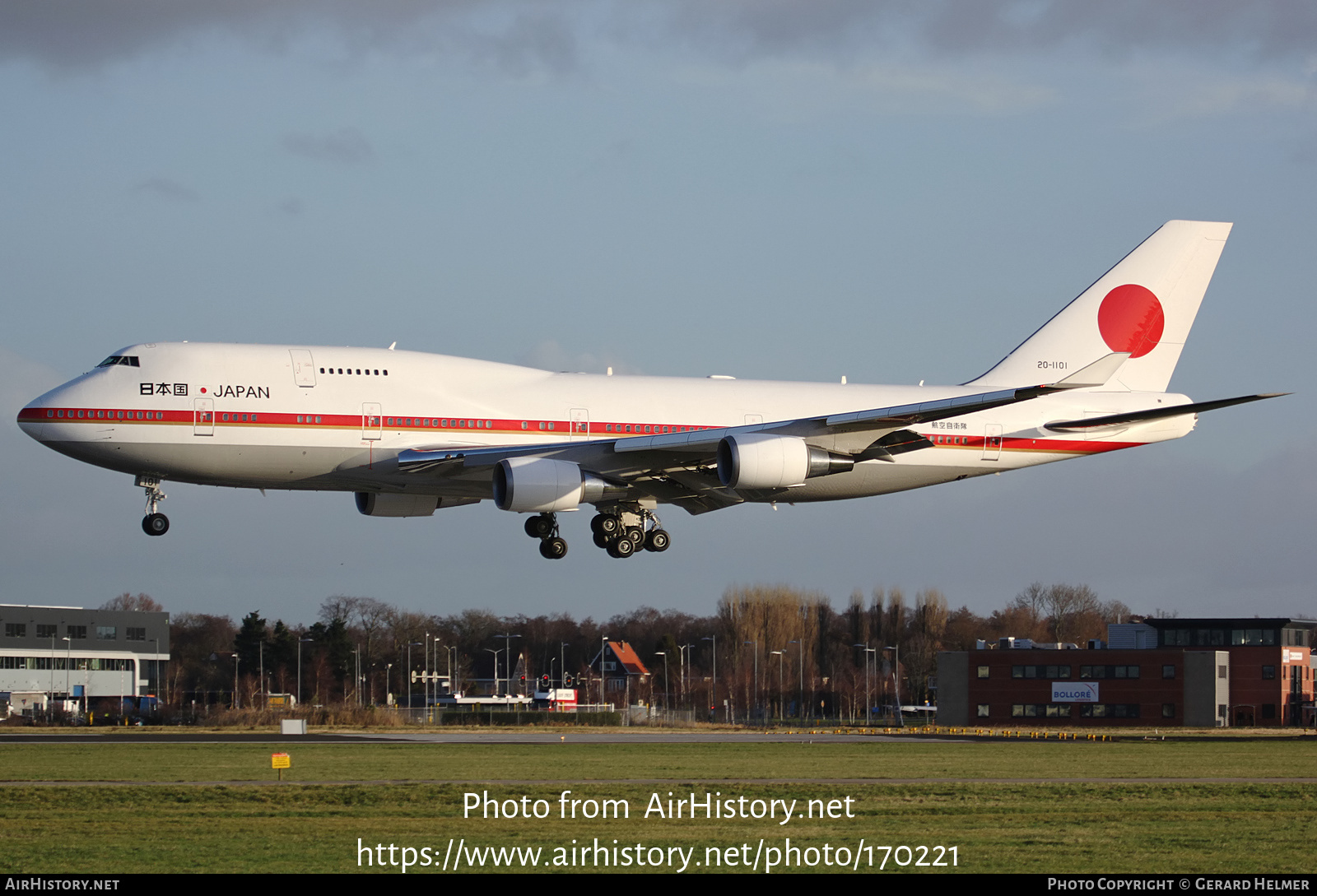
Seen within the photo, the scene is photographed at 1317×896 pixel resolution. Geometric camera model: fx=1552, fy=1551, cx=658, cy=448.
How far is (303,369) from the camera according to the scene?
47.2 m

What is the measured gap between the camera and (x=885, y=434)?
168 ft

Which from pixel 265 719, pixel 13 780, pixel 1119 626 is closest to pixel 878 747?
pixel 13 780

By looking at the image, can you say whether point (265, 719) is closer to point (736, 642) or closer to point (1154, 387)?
point (1154, 387)

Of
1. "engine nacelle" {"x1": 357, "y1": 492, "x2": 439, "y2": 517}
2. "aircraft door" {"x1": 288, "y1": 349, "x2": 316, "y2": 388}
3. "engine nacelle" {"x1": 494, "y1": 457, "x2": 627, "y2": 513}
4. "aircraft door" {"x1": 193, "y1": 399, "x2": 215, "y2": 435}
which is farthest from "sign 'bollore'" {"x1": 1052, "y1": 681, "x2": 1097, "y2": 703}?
"aircraft door" {"x1": 193, "y1": 399, "x2": 215, "y2": 435}

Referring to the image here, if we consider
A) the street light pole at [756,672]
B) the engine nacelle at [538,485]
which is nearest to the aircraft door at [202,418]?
the engine nacelle at [538,485]

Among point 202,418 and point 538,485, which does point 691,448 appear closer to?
point 538,485

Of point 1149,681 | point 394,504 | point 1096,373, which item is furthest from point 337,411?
point 1149,681

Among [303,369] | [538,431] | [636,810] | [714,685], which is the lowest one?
[714,685]

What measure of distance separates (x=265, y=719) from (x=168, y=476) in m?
45.6

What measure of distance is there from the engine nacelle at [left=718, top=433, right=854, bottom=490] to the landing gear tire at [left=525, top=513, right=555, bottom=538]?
7498mm

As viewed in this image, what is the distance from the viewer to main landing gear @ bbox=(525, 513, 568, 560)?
5322 cm

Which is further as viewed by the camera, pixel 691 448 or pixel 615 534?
pixel 615 534

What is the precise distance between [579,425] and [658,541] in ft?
19.4

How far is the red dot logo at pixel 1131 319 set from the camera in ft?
197
